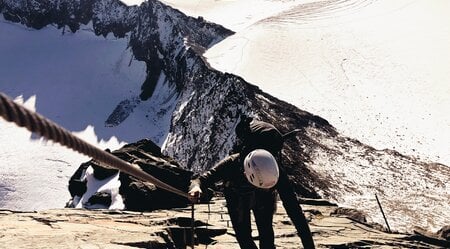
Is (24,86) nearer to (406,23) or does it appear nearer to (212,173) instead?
(406,23)

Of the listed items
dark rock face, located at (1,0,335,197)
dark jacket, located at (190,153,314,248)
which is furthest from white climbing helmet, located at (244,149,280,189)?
dark rock face, located at (1,0,335,197)

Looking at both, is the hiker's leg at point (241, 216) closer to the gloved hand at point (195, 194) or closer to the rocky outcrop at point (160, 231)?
the gloved hand at point (195, 194)

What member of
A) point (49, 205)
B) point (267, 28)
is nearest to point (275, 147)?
point (49, 205)

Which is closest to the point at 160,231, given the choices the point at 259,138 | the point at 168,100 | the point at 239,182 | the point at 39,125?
the point at 239,182

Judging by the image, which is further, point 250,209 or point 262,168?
point 250,209

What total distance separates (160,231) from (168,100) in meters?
54.2

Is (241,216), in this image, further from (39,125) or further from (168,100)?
(168,100)

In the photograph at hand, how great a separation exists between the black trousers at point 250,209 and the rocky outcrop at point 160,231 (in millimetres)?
1786

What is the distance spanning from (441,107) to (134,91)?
4491 centimetres

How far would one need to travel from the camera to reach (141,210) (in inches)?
544

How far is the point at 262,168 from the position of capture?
5.90 meters

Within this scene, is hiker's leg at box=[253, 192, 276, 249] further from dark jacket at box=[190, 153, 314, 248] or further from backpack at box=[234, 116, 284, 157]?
backpack at box=[234, 116, 284, 157]

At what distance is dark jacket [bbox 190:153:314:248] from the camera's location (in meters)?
6.61

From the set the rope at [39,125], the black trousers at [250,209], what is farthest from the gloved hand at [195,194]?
the rope at [39,125]
